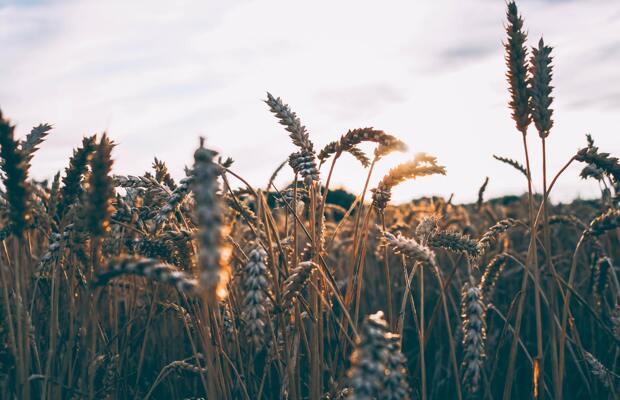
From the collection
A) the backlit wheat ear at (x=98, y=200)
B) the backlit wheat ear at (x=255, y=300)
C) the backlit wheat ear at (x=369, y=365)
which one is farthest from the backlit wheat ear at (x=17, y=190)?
the backlit wheat ear at (x=369, y=365)

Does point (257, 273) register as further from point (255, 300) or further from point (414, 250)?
point (414, 250)

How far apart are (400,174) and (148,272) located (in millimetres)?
1214

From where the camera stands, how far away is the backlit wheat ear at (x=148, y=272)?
1101 millimetres

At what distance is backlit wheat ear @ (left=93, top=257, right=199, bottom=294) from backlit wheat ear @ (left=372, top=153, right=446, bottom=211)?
3.45 ft

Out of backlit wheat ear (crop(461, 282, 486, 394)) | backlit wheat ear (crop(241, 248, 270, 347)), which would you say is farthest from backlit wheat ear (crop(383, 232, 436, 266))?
backlit wheat ear (crop(241, 248, 270, 347))

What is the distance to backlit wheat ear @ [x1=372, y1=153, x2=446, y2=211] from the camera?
2.05 metres

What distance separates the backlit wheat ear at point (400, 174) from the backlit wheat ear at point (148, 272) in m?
1.05

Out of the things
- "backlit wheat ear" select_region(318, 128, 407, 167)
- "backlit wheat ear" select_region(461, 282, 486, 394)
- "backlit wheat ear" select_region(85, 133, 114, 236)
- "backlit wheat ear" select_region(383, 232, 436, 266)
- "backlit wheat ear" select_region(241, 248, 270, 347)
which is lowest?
"backlit wheat ear" select_region(461, 282, 486, 394)

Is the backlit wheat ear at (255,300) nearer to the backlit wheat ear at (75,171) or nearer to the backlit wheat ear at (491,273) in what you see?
the backlit wheat ear at (75,171)

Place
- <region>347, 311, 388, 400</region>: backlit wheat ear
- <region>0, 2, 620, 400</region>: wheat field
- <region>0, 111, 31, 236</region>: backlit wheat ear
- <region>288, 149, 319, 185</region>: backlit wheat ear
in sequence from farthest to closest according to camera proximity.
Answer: <region>288, 149, 319, 185</region>: backlit wheat ear → <region>0, 111, 31, 236</region>: backlit wheat ear → <region>0, 2, 620, 400</region>: wheat field → <region>347, 311, 388, 400</region>: backlit wheat ear

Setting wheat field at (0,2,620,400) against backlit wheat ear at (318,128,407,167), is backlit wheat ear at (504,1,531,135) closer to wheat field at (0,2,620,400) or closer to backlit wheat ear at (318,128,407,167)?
wheat field at (0,2,620,400)

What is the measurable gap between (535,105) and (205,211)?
1438 millimetres

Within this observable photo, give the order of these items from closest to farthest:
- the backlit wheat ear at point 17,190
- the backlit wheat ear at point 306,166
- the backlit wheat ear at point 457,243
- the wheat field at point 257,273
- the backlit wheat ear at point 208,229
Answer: the backlit wheat ear at point 208,229
the wheat field at point 257,273
the backlit wheat ear at point 17,190
the backlit wheat ear at point 306,166
the backlit wheat ear at point 457,243

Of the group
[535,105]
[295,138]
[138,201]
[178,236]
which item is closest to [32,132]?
[138,201]
